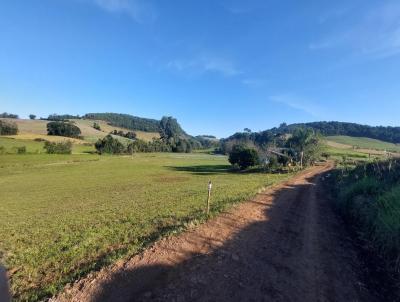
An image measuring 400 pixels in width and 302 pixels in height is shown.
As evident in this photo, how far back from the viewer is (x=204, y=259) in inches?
327

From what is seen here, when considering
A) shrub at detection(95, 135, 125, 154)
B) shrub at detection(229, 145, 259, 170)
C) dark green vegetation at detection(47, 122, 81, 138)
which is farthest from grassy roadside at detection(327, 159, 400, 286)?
dark green vegetation at detection(47, 122, 81, 138)

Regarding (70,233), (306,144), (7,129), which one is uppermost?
(7,129)

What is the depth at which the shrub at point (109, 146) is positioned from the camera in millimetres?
107250

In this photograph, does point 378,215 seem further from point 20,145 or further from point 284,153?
point 20,145

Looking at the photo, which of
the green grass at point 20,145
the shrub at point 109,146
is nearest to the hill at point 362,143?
the shrub at point 109,146

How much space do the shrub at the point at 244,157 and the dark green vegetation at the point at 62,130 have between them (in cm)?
8698

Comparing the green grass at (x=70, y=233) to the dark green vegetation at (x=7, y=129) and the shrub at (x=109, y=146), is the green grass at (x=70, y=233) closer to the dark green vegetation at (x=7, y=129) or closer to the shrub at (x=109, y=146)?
the shrub at (x=109, y=146)

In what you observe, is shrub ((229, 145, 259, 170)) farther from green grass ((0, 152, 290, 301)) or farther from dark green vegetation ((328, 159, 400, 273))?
dark green vegetation ((328, 159, 400, 273))

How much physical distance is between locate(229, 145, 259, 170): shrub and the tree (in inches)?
666

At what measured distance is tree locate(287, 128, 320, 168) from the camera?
7175 cm

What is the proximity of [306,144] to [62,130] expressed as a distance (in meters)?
95.7

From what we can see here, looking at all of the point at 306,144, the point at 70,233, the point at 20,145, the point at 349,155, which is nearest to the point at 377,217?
the point at 70,233

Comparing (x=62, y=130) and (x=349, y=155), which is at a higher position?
(x=62, y=130)

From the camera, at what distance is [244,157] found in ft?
194
